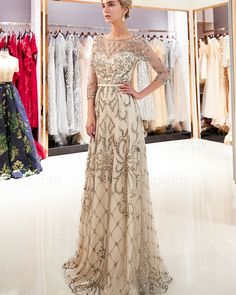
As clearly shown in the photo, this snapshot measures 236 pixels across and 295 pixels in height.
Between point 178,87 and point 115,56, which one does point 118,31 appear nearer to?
point 115,56

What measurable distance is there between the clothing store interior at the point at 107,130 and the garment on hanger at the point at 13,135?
0.01 meters

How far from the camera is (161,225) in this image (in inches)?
107

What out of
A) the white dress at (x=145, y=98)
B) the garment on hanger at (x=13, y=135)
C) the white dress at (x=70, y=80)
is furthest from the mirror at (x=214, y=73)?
the garment on hanger at (x=13, y=135)

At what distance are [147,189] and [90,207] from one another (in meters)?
0.29

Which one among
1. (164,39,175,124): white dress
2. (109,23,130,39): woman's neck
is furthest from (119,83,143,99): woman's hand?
(164,39,175,124): white dress

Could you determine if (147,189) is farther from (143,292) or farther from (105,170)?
(143,292)

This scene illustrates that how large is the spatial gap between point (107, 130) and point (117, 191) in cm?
29

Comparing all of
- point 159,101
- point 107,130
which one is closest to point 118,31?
point 107,130

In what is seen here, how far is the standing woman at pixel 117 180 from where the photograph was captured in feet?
5.67

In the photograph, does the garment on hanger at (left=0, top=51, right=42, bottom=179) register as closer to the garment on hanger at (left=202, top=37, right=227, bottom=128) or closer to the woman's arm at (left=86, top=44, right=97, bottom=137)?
the woman's arm at (left=86, top=44, right=97, bottom=137)

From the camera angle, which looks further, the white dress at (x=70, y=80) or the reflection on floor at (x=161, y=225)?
the white dress at (x=70, y=80)

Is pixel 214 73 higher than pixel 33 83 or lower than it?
higher

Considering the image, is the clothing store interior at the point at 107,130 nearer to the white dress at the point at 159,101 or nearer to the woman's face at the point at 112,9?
the white dress at the point at 159,101

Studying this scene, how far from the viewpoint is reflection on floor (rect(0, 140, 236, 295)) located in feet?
6.38
